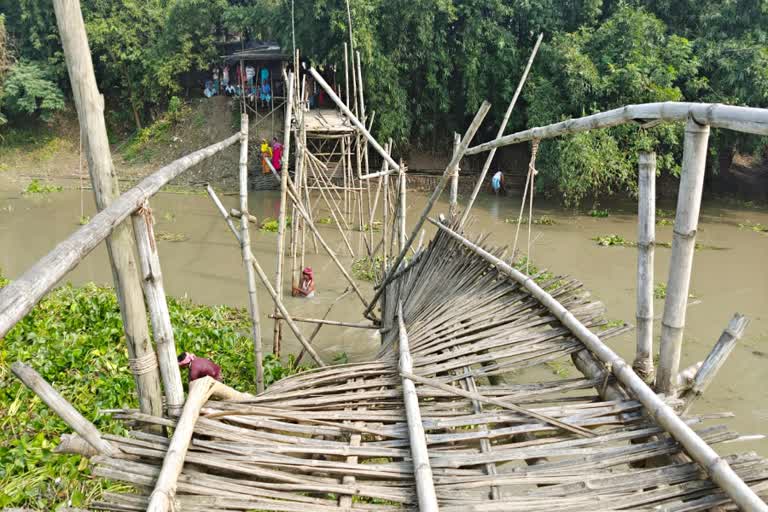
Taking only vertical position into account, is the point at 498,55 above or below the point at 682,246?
below

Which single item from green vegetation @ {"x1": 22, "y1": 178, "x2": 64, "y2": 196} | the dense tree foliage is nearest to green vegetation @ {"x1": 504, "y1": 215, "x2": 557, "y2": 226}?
the dense tree foliage

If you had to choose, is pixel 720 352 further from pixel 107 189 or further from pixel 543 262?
pixel 543 262

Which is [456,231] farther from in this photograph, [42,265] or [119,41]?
[119,41]

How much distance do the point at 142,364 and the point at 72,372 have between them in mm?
3039

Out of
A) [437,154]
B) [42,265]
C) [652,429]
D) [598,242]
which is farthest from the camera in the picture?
[437,154]

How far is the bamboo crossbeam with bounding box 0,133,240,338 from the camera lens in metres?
1.17

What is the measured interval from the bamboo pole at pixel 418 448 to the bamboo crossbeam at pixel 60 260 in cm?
117

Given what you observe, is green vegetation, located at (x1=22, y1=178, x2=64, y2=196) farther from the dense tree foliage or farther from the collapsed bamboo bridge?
the collapsed bamboo bridge

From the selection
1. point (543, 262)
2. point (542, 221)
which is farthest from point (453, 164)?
point (542, 221)

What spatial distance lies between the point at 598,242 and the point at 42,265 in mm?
9952

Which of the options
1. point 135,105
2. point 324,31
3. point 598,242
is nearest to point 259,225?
point 324,31

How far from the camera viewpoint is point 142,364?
200cm

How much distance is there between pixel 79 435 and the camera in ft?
5.56

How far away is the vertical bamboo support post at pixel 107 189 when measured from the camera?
6.31 ft
